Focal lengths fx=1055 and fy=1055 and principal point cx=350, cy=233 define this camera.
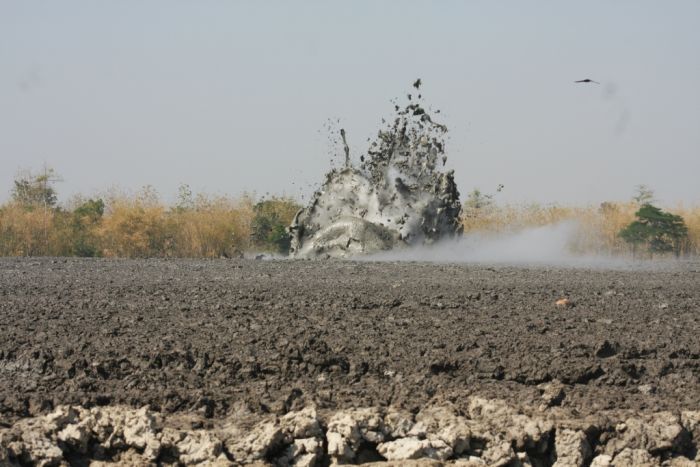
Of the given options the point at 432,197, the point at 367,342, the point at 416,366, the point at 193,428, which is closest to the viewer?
the point at 193,428

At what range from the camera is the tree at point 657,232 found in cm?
2355

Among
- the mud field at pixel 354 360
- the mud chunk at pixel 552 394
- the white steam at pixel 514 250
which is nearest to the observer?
the mud field at pixel 354 360

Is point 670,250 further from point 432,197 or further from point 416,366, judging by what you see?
point 416,366

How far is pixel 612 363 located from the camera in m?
6.97

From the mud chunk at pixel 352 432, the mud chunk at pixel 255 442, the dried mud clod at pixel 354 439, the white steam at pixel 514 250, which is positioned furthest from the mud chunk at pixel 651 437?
the white steam at pixel 514 250

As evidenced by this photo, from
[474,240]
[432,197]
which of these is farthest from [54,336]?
[474,240]

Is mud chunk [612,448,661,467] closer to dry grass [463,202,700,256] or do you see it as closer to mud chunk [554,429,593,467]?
mud chunk [554,429,593,467]

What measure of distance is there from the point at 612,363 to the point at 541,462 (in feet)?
4.54

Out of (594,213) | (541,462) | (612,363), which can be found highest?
(594,213)

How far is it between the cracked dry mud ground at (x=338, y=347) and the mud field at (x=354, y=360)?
0.6 inches

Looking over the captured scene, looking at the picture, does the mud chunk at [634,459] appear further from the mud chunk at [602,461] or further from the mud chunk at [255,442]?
the mud chunk at [255,442]

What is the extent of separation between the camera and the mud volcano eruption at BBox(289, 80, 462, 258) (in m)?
21.0

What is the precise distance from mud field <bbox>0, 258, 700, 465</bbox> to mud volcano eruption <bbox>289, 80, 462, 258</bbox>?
1027 cm

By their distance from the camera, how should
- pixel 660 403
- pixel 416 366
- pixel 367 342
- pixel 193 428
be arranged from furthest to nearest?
pixel 367 342, pixel 416 366, pixel 660 403, pixel 193 428
